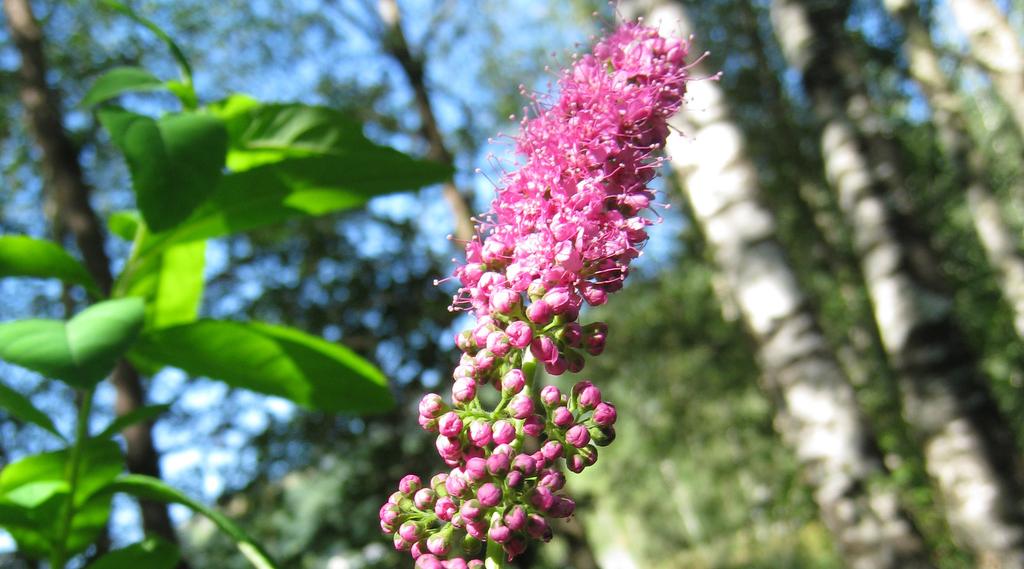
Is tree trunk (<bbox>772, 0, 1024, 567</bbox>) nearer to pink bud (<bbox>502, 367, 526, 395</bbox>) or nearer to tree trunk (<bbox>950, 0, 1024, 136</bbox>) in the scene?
tree trunk (<bbox>950, 0, 1024, 136</bbox>)

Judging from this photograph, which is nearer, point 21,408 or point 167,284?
point 21,408

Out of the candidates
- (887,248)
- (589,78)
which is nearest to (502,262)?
(589,78)

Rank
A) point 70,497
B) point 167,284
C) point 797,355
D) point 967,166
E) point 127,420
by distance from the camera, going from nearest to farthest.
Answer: point 70,497
point 127,420
point 167,284
point 797,355
point 967,166

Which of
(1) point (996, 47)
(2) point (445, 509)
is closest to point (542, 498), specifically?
(2) point (445, 509)

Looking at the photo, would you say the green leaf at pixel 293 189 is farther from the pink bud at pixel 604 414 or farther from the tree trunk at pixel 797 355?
the tree trunk at pixel 797 355

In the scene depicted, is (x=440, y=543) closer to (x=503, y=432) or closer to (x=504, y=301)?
(x=503, y=432)

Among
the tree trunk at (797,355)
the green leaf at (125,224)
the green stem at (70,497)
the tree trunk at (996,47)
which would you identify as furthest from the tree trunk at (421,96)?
the green stem at (70,497)

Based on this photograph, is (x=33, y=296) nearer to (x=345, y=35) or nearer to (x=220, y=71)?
(x=220, y=71)
